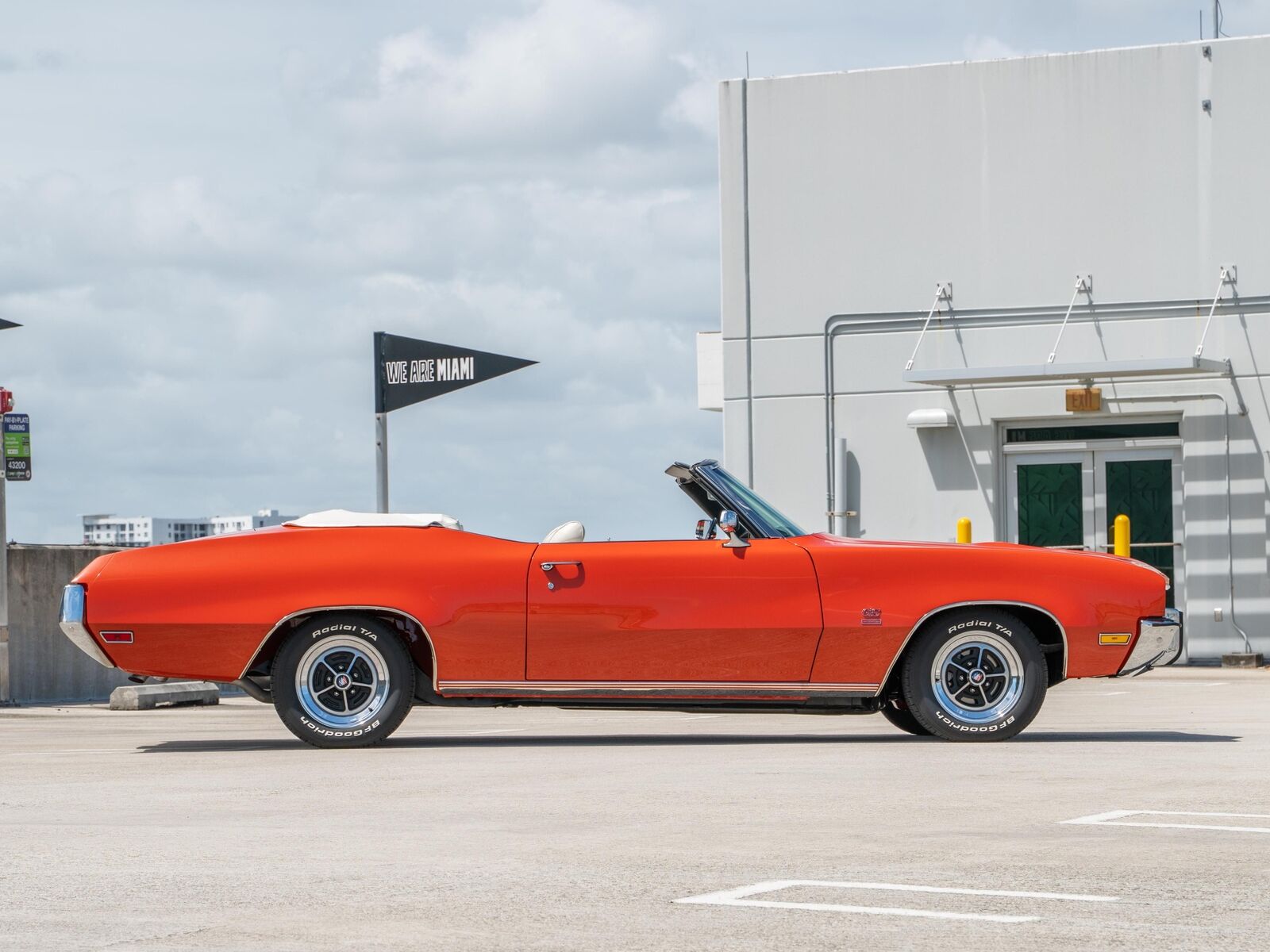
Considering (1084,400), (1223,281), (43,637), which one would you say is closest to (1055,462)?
(1084,400)

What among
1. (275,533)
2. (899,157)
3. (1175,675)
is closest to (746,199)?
(899,157)

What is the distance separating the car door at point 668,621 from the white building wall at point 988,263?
1251cm

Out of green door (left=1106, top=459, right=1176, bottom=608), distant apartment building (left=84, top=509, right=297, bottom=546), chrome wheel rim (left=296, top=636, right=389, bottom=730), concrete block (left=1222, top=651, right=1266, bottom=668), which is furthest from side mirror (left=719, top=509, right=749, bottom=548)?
distant apartment building (left=84, top=509, right=297, bottom=546)

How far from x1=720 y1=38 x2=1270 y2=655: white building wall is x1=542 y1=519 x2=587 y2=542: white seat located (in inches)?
489

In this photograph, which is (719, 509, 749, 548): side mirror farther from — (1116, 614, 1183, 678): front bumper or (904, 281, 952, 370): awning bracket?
(904, 281, 952, 370): awning bracket

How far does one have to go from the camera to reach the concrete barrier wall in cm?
1780

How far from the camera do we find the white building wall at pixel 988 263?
70.0 ft

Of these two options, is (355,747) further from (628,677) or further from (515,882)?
(515,882)

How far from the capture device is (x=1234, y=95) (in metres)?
21.3

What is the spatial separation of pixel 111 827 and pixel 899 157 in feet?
56.2

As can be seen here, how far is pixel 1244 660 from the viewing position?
21.0 metres

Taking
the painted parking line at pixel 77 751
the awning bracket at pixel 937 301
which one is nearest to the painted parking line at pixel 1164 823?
the painted parking line at pixel 77 751

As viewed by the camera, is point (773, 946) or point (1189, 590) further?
point (1189, 590)

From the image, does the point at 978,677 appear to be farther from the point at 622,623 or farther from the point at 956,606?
the point at 622,623
